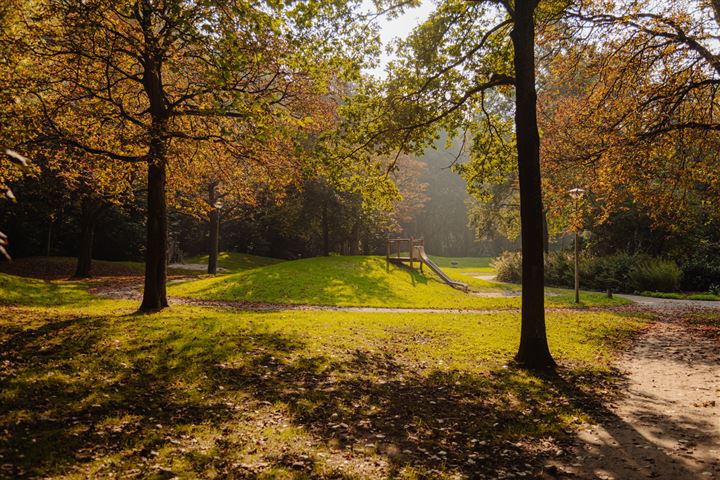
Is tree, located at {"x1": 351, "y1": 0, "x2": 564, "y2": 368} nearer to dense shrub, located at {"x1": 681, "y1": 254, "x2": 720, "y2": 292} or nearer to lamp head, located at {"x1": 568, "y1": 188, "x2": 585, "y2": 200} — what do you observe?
lamp head, located at {"x1": 568, "y1": 188, "x2": 585, "y2": 200}

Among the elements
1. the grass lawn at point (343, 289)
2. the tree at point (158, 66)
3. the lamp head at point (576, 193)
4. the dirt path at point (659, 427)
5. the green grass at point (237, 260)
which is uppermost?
the tree at point (158, 66)

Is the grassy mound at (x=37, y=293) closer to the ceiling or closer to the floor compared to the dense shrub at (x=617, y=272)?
closer to the floor

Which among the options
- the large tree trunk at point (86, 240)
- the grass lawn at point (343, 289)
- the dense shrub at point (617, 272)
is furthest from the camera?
the large tree trunk at point (86, 240)

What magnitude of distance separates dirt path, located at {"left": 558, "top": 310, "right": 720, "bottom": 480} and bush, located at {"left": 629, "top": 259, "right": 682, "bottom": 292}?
48.9ft

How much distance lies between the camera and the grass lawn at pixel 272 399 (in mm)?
4930

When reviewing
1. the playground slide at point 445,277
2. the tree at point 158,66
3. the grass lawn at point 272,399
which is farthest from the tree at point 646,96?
the playground slide at point 445,277

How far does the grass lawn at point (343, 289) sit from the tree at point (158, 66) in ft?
22.6

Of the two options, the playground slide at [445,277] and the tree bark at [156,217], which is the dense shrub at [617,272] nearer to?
the playground slide at [445,277]

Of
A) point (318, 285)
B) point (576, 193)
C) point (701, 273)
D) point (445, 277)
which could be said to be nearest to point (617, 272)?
point (701, 273)

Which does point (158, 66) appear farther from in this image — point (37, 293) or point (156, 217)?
point (37, 293)

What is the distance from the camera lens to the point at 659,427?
6230 mm

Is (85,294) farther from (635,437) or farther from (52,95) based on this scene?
(635,437)

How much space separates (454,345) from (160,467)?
789 cm

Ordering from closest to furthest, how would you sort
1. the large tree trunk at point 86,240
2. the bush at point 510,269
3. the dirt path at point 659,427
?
the dirt path at point 659,427
the large tree trunk at point 86,240
the bush at point 510,269
